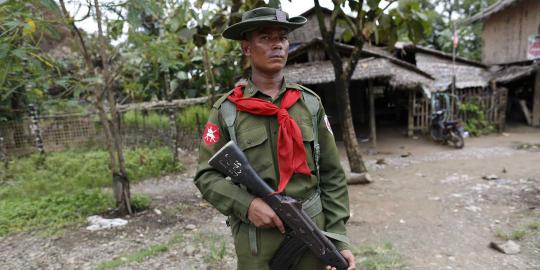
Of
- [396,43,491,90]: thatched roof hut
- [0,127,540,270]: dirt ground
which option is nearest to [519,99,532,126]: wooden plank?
[396,43,491,90]: thatched roof hut

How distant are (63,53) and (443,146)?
13622 mm

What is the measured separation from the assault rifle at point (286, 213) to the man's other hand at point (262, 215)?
2 centimetres

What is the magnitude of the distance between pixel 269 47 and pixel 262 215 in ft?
2.45

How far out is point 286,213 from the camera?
151cm

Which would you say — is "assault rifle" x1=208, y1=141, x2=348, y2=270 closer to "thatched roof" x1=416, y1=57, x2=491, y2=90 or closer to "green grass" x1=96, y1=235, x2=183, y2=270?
"green grass" x1=96, y1=235, x2=183, y2=270

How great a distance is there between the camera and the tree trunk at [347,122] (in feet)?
20.6

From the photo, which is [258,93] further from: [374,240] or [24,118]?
[24,118]

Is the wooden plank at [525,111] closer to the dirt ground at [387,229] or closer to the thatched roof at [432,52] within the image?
the thatched roof at [432,52]

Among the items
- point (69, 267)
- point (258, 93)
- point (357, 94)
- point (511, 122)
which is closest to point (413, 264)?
point (258, 93)

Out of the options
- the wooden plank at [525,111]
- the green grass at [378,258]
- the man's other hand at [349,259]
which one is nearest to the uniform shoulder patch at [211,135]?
the man's other hand at [349,259]

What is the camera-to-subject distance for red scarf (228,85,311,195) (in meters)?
1.56

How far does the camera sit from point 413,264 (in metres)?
3.26

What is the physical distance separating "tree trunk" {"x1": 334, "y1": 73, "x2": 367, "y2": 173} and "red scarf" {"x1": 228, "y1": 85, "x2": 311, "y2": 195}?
4.82 m

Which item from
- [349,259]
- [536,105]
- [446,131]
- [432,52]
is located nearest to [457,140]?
[446,131]
